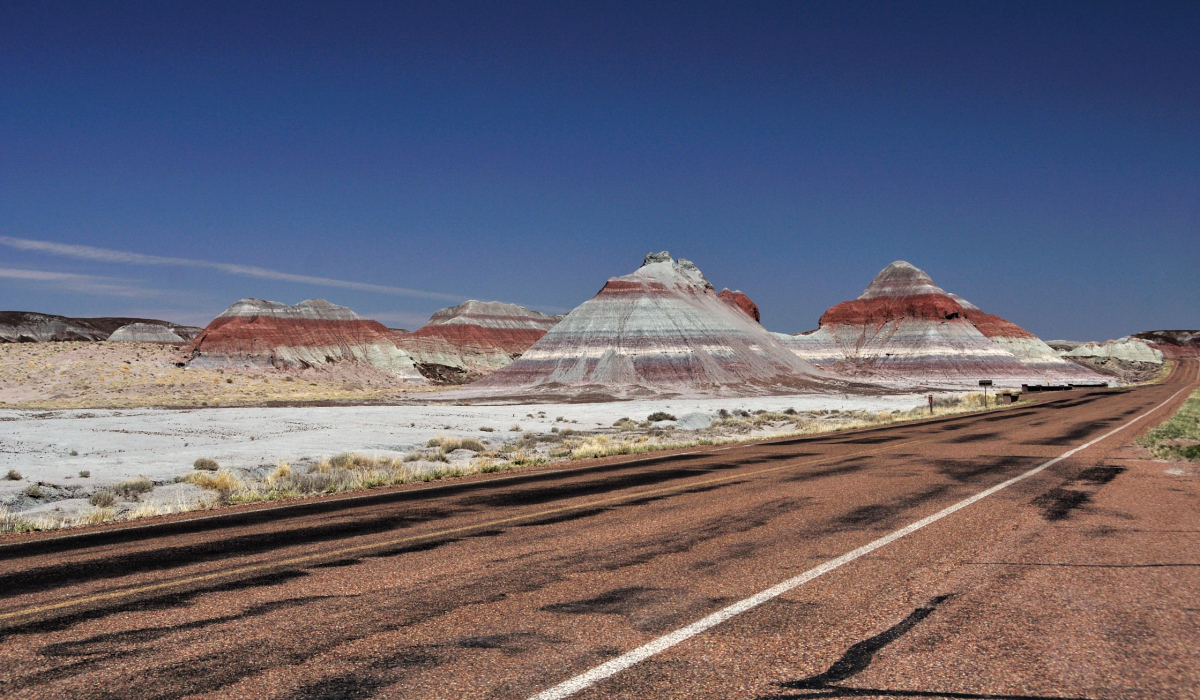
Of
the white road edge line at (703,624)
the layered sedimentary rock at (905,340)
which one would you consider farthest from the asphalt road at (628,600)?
the layered sedimentary rock at (905,340)

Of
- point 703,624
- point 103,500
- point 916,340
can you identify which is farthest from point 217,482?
point 916,340

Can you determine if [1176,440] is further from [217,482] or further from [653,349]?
[653,349]

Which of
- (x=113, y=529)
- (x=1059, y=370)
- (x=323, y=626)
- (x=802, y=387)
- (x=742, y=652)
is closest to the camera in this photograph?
(x=742, y=652)

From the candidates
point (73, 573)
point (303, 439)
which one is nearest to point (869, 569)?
point (73, 573)

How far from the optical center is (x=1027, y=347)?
14288 centimetres

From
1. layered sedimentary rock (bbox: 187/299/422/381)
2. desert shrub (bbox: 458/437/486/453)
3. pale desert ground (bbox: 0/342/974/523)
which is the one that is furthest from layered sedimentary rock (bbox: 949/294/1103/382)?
desert shrub (bbox: 458/437/486/453)

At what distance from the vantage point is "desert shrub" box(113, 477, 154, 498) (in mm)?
14663

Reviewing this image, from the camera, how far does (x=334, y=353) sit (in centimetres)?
12619

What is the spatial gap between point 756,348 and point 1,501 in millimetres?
98551

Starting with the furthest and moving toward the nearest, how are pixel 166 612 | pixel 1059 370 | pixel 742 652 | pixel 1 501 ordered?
pixel 1059 370 → pixel 1 501 → pixel 166 612 → pixel 742 652

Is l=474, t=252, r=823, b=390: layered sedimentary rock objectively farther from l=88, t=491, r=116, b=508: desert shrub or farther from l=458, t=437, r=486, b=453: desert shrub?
l=88, t=491, r=116, b=508: desert shrub

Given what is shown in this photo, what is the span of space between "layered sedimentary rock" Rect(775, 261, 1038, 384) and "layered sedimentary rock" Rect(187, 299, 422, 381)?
247 feet

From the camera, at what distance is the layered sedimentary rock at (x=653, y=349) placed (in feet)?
311

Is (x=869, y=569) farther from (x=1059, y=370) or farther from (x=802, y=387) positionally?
(x=1059, y=370)
